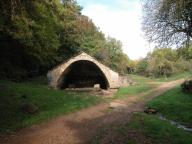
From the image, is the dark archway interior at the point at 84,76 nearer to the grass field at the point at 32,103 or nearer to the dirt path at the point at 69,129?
the grass field at the point at 32,103

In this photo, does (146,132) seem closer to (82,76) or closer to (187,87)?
(187,87)

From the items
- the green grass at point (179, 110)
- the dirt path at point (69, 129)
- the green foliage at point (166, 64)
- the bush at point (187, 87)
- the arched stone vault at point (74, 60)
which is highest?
the green foliage at point (166, 64)

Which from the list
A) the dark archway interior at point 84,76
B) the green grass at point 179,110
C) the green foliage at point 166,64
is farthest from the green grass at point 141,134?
the green foliage at point 166,64

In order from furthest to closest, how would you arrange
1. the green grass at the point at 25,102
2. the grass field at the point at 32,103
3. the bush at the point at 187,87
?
1. the bush at the point at 187,87
2. the grass field at the point at 32,103
3. the green grass at the point at 25,102

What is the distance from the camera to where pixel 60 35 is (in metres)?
41.9

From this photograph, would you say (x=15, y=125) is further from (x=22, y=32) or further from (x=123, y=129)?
(x=22, y=32)

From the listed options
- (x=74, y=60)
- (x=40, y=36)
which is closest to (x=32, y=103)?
(x=40, y=36)

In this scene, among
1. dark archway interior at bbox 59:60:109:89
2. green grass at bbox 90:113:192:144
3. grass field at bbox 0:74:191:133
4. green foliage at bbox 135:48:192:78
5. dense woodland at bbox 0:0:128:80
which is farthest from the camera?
green foliage at bbox 135:48:192:78

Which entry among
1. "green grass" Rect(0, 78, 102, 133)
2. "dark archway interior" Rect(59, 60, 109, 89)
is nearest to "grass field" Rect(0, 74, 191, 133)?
"green grass" Rect(0, 78, 102, 133)

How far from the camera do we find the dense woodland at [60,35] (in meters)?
15.1

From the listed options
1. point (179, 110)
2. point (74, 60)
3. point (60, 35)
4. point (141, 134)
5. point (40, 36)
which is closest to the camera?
point (141, 134)

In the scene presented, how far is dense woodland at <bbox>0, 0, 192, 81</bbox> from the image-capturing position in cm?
1505

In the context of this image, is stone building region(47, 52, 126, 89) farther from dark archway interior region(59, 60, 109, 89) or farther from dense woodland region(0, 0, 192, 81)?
dense woodland region(0, 0, 192, 81)

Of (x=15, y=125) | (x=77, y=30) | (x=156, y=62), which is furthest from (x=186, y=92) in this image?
(x=156, y=62)
